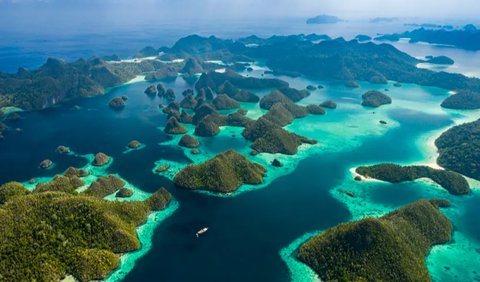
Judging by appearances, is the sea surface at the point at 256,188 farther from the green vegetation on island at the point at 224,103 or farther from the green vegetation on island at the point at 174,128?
the green vegetation on island at the point at 224,103

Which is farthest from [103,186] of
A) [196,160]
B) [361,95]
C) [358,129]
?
[361,95]

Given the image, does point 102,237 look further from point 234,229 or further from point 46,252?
point 234,229

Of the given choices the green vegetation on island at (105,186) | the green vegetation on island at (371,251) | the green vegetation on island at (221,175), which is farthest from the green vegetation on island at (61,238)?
the green vegetation on island at (371,251)

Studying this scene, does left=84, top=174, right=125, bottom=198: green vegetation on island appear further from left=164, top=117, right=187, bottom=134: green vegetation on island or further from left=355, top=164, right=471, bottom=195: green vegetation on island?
left=355, top=164, right=471, bottom=195: green vegetation on island

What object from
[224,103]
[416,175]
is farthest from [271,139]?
[224,103]

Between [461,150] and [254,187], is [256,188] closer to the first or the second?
[254,187]

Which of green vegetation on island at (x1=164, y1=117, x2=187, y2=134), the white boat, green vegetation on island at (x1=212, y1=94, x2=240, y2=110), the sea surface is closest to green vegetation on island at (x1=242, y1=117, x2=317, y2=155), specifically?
the sea surface

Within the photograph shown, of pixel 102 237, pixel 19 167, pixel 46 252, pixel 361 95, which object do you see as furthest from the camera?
pixel 361 95
